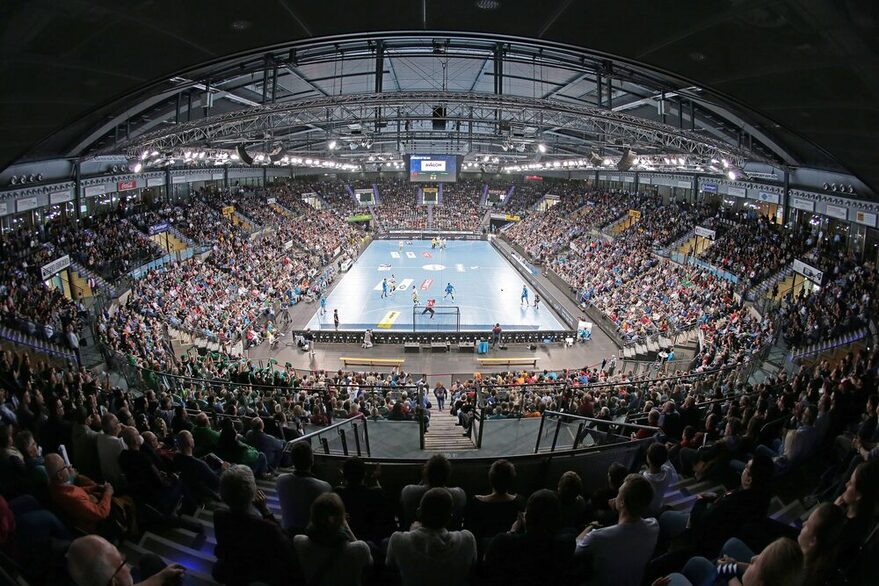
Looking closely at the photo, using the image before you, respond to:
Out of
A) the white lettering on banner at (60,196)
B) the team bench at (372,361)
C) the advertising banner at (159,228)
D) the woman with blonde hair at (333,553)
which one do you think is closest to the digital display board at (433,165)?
the advertising banner at (159,228)

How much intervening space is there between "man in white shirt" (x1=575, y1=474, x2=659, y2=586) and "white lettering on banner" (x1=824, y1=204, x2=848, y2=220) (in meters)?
23.2

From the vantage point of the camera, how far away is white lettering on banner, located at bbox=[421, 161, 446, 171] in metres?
48.2

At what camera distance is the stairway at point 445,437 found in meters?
8.02

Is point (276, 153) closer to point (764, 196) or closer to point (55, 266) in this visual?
point (55, 266)

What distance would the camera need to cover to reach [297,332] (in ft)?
77.6

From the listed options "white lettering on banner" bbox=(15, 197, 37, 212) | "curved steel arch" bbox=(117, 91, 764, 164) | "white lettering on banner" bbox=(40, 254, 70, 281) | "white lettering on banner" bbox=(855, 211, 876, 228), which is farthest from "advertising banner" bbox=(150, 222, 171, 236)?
"white lettering on banner" bbox=(855, 211, 876, 228)

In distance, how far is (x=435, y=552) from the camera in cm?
275

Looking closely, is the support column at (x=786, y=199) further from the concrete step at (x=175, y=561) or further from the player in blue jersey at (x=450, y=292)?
the concrete step at (x=175, y=561)

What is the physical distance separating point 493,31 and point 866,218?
58.2ft

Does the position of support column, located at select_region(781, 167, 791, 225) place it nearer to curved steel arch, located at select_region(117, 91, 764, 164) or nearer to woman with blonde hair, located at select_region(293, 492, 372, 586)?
curved steel arch, located at select_region(117, 91, 764, 164)

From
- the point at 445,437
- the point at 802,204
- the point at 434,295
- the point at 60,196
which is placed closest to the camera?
the point at 445,437

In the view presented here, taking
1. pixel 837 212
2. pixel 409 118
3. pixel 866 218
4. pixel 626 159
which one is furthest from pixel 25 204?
pixel 837 212

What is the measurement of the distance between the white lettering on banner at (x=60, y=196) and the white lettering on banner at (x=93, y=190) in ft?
3.82

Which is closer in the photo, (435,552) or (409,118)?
(435,552)
